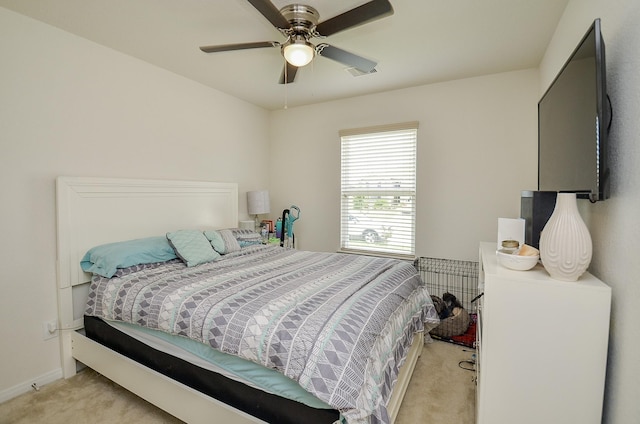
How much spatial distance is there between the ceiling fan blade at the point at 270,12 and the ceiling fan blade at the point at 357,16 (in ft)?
0.70

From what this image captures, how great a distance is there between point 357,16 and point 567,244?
1.52 meters

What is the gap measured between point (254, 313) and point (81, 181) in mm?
1852

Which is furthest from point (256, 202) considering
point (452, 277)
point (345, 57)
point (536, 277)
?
point (536, 277)

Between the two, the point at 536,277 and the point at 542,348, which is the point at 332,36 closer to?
the point at 536,277

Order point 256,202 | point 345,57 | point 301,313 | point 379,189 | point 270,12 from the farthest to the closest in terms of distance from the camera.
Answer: point 256,202
point 379,189
point 345,57
point 270,12
point 301,313

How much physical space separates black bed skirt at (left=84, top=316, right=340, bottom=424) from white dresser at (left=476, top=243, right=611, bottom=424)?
2.38 ft

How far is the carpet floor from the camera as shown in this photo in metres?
1.79

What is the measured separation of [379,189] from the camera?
3648mm

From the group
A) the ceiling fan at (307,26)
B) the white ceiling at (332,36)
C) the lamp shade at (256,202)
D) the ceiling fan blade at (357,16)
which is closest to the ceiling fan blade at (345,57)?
the ceiling fan at (307,26)

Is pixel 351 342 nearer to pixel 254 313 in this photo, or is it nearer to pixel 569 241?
pixel 254 313

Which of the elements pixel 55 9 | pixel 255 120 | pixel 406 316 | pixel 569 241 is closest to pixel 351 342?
pixel 406 316

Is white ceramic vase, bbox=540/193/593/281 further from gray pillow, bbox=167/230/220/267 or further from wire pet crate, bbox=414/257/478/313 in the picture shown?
gray pillow, bbox=167/230/220/267

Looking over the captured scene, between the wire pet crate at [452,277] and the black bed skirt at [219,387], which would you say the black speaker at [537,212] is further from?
the black bed skirt at [219,387]

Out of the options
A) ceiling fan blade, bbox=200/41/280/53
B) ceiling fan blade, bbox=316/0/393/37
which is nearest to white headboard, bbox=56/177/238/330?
ceiling fan blade, bbox=200/41/280/53
